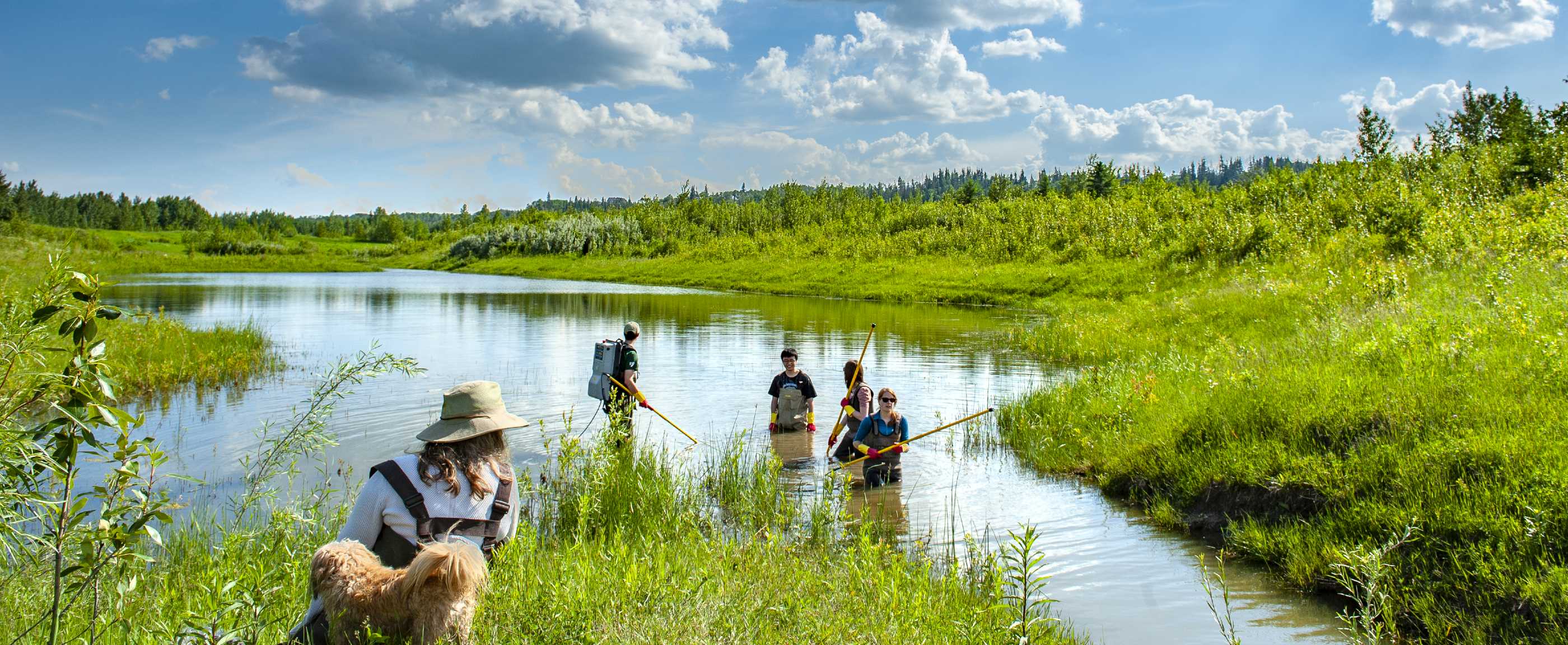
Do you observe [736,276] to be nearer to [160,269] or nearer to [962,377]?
[962,377]

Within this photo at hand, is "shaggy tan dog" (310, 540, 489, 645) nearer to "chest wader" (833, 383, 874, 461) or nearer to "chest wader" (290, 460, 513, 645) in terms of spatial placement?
"chest wader" (290, 460, 513, 645)

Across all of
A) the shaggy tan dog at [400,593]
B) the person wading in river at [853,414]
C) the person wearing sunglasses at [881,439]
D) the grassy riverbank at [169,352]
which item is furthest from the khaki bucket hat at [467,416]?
the grassy riverbank at [169,352]

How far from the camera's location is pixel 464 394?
4.51 m

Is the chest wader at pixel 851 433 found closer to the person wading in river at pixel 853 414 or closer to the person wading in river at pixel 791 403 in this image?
the person wading in river at pixel 853 414

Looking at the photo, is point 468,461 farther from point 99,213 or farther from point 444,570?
point 99,213

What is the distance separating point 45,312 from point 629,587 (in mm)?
2929

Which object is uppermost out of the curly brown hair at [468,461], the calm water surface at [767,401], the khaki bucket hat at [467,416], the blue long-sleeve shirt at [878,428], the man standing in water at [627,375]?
the khaki bucket hat at [467,416]

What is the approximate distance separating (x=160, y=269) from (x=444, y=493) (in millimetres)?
111049

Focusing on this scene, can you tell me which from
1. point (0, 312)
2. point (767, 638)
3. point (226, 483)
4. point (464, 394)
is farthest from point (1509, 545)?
point (226, 483)

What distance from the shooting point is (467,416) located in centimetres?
457

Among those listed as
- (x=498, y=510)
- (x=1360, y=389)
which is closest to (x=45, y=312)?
(x=498, y=510)

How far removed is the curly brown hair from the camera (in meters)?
4.41

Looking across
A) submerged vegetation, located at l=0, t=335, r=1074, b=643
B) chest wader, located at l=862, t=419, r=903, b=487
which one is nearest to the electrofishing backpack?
submerged vegetation, located at l=0, t=335, r=1074, b=643

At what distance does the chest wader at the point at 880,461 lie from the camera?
35.1 ft
